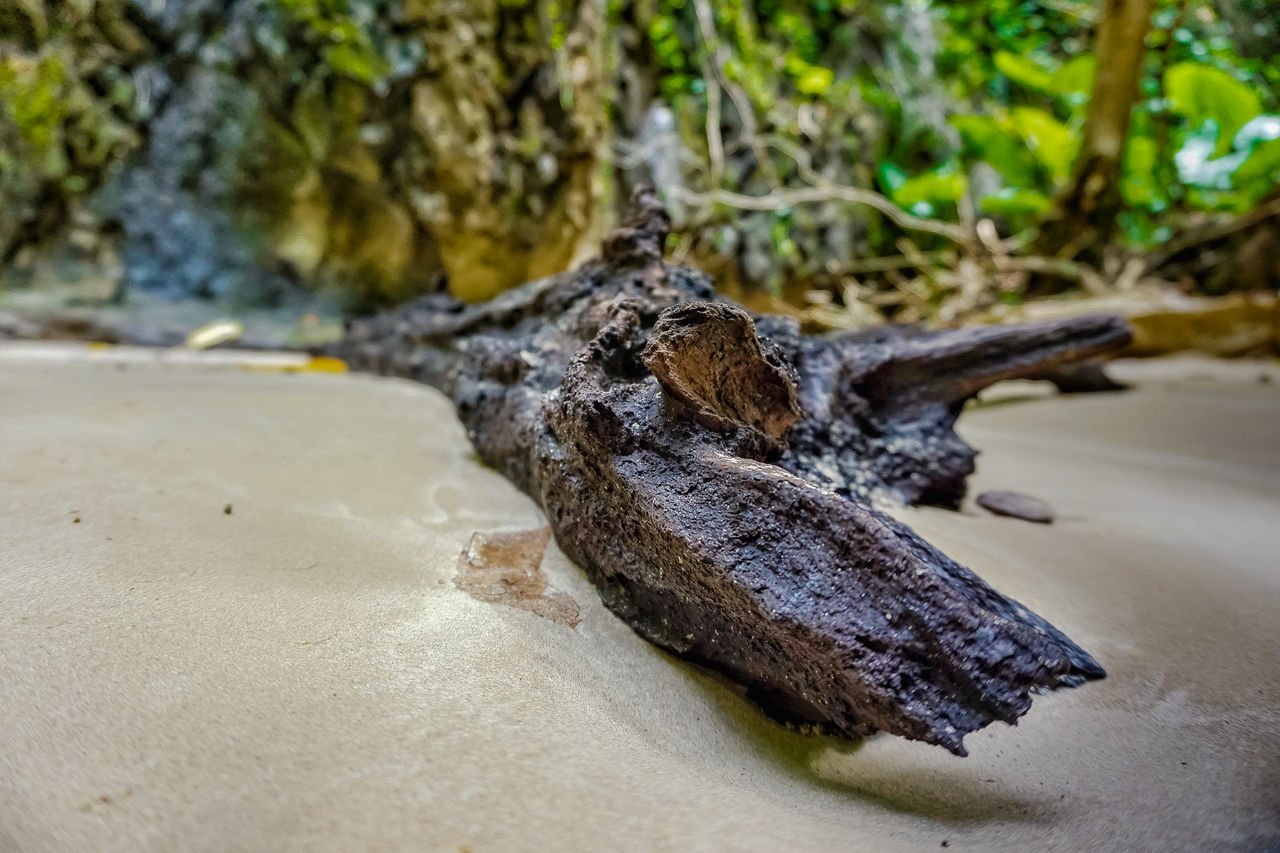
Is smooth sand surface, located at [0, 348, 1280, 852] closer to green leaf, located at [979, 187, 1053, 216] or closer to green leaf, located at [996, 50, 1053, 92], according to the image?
green leaf, located at [979, 187, 1053, 216]

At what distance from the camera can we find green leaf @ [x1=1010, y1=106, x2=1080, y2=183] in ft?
15.6

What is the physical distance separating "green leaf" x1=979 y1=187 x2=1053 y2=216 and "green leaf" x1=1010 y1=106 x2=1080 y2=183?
0.79ft

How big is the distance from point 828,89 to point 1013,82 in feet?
7.81

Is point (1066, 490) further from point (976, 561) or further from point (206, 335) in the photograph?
point (206, 335)

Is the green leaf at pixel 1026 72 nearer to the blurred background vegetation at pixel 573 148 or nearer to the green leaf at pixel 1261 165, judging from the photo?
the blurred background vegetation at pixel 573 148

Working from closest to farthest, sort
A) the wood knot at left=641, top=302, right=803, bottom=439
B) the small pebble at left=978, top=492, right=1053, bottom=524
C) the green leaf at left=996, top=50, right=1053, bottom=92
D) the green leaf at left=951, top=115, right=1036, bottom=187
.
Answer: the wood knot at left=641, top=302, right=803, bottom=439
the small pebble at left=978, top=492, right=1053, bottom=524
the green leaf at left=996, top=50, right=1053, bottom=92
the green leaf at left=951, top=115, right=1036, bottom=187

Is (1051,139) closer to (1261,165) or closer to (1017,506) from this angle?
(1261,165)

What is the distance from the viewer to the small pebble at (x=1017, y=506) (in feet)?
4.99

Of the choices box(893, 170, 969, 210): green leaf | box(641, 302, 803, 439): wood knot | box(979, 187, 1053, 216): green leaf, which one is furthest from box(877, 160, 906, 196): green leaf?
box(641, 302, 803, 439): wood knot

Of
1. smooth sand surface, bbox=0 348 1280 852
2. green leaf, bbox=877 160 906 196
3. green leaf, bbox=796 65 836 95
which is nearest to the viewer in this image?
smooth sand surface, bbox=0 348 1280 852

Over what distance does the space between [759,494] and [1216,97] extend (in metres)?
5.90

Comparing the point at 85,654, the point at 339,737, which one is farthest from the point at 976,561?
the point at 85,654

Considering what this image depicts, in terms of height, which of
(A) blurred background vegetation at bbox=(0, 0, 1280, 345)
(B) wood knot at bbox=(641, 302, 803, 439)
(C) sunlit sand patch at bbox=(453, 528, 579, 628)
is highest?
(A) blurred background vegetation at bbox=(0, 0, 1280, 345)

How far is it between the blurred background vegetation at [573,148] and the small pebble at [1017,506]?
304cm
